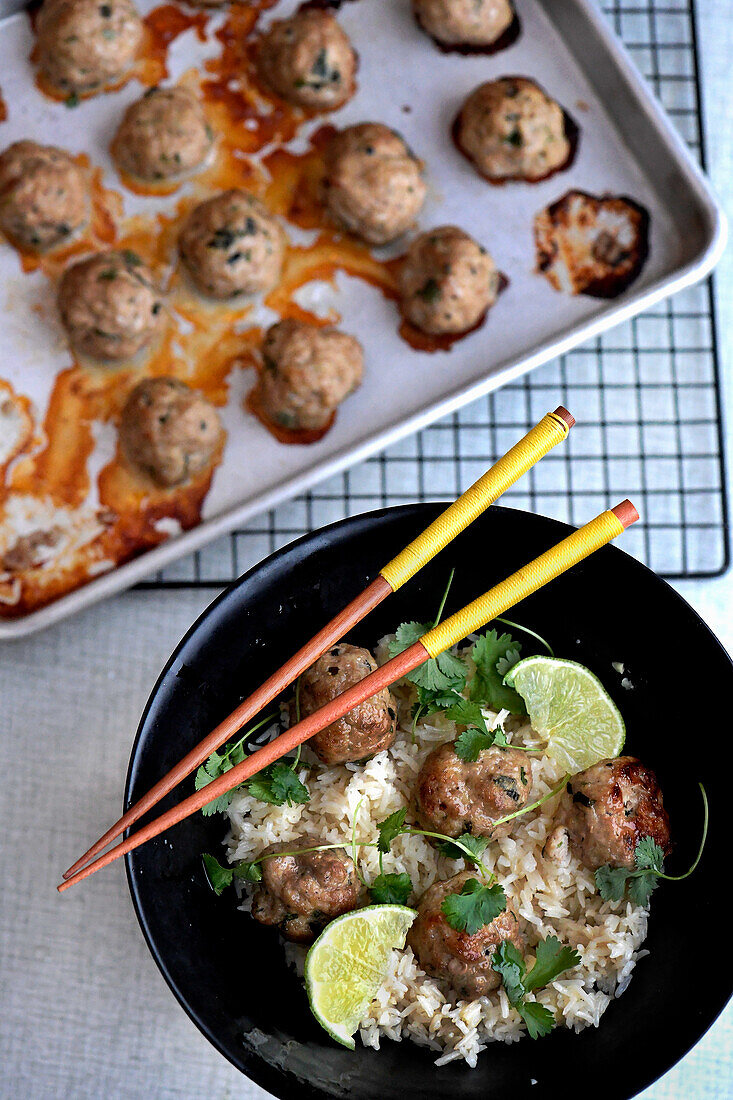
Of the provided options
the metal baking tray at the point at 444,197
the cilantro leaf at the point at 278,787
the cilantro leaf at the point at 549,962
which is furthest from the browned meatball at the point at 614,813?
the metal baking tray at the point at 444,197

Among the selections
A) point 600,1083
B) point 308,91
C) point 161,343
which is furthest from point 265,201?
point 600,1083

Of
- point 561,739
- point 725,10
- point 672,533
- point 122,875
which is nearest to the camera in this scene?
point 561,739

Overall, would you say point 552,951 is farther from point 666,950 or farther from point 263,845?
point 263,845

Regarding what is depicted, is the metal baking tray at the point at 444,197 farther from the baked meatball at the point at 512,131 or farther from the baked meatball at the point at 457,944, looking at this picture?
the baked meatball at the point at 457,944

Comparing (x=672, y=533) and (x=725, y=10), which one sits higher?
(x=725, y=10)

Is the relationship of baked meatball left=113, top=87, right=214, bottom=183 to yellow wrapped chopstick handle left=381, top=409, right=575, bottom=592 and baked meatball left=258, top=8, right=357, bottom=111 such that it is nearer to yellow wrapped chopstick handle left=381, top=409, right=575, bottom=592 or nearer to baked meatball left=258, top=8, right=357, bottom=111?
baked meatball left=258, top=8, right=357, bottom=111

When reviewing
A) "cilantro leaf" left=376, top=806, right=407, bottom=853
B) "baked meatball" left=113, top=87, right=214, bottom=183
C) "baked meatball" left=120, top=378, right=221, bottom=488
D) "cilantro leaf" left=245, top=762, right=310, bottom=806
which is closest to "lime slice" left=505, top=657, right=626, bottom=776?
"cilantro leaf" left=376, top=806, right=407, bottom=853

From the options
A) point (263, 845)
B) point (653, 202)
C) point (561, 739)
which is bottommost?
point (263, 845)
